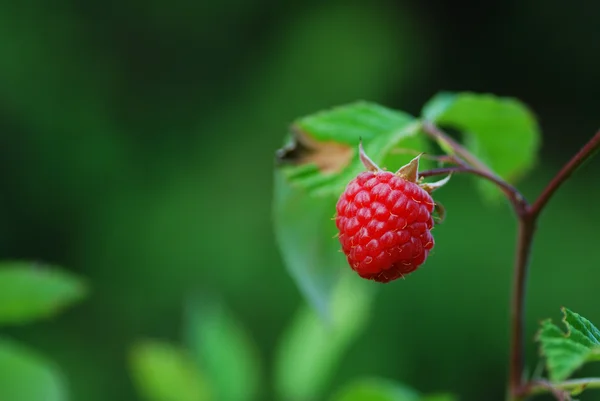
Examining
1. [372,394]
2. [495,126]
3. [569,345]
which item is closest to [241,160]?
[495,126]

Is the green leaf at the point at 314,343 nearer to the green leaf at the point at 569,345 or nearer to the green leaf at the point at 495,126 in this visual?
the green leaf at the point at 495,126

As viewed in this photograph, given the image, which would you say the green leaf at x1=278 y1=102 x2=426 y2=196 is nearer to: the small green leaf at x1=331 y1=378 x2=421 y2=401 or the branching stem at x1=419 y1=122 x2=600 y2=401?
the branching stem at x1=419 y1=122 x2=600 y2=401

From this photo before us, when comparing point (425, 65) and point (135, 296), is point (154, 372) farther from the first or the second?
point (425, 65)

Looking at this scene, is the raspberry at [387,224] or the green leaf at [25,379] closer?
the raspberry at [387,224]

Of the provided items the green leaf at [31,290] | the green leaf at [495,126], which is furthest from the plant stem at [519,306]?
the green leaf at [31,290]

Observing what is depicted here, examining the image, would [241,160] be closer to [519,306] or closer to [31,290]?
[31,290]
